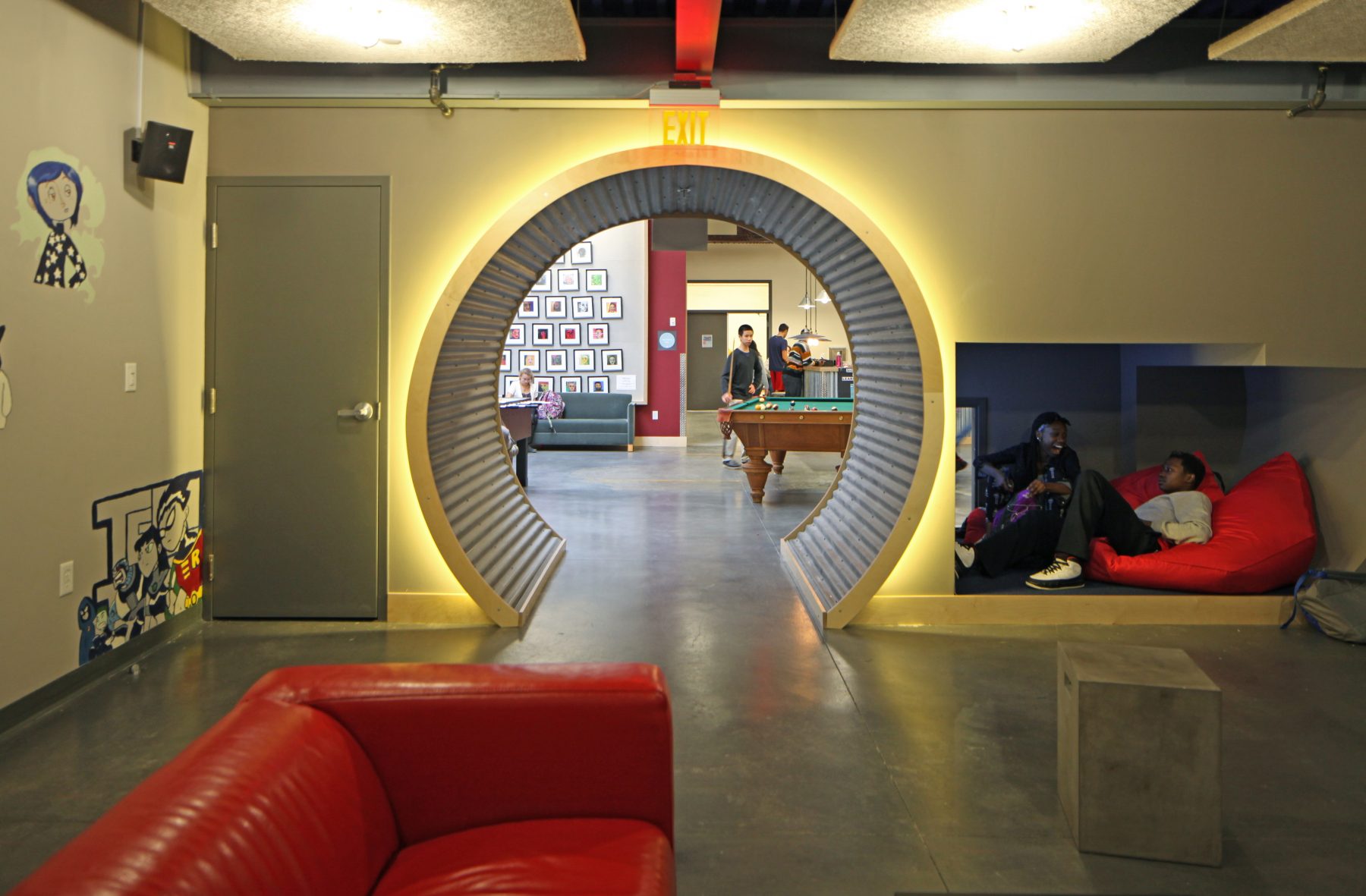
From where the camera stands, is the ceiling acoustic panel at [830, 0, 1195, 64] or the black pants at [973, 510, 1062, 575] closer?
the ceiling acoustic panel at [830, 0, 1195, 64]

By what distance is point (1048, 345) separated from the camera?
6176 millimetres

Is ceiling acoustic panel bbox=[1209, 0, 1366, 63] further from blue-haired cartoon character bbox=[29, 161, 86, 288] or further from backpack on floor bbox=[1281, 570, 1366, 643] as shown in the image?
blue-haired cartoon character bbox=[29, 161, 86, 288]

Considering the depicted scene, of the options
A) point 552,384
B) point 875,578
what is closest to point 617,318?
point 552,384

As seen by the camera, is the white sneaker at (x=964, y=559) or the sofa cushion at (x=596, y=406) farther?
the sofa cushion at (x=596, y=406)

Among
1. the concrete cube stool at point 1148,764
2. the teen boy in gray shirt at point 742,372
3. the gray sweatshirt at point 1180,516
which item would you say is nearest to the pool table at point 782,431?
the gray sweatshirt at point 1180,516

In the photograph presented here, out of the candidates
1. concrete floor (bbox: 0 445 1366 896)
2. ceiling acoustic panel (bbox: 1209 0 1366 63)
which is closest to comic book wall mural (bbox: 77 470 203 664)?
concrete floor (bbox: 0 445 1366 896)

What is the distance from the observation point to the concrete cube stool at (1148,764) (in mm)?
2533

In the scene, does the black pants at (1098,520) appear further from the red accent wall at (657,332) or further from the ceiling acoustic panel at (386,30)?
the red accent wall at (657,332)

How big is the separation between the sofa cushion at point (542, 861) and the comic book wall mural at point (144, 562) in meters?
2.64

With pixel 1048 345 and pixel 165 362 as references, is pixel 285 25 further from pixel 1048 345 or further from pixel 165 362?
pixel 1048 345

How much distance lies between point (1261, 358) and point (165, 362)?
5047mm

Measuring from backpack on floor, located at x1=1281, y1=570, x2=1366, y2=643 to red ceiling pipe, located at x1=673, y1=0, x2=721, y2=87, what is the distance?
12.1 feet

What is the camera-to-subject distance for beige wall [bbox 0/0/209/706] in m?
3.38

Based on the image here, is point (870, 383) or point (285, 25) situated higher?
point (285, 25)
